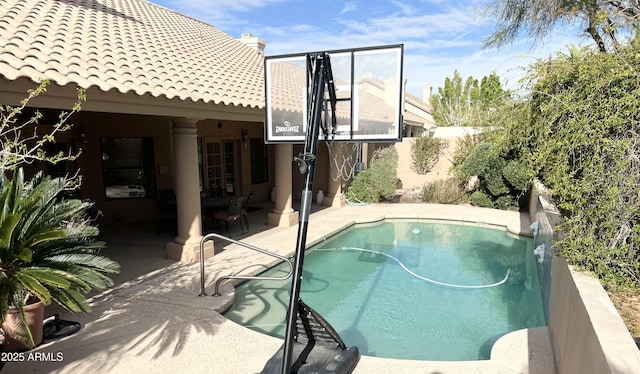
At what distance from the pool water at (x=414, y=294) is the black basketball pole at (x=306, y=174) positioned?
298 cm

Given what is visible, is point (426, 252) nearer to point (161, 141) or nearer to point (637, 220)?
point (637, 220)

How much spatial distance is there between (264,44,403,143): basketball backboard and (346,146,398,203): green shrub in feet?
39.9

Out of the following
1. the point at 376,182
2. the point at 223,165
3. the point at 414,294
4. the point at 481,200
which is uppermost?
the point at 223,165

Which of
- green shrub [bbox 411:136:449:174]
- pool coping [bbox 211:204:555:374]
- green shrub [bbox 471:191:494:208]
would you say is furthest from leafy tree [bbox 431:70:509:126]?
pool coping [bbox 211:204:555:374]

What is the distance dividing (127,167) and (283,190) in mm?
4870

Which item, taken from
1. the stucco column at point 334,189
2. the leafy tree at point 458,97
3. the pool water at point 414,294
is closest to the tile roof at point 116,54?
the pool water at point 414,294

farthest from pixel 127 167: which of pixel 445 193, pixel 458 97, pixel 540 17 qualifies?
pixel 458 97

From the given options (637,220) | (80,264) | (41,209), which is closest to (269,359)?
(80,264)

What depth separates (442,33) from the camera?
61.1 feet

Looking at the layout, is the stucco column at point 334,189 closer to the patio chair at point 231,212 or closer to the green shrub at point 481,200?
the green shrub at point 481,200

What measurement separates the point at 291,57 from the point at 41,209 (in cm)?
308

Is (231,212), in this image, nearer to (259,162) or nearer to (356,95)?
(259,162)

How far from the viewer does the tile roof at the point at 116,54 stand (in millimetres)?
5301

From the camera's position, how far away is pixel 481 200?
50.2 feet
